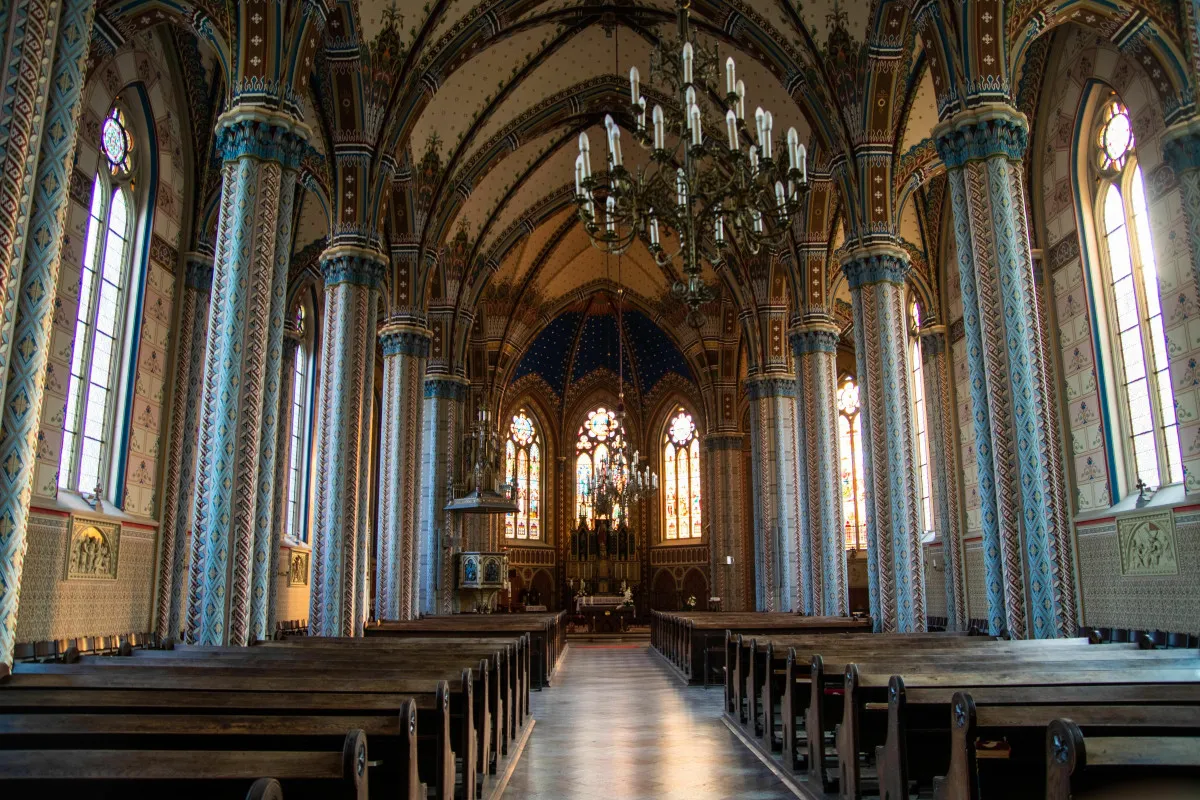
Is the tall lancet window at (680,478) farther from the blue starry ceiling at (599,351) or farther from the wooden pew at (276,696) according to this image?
the wooden pew at (276,696)

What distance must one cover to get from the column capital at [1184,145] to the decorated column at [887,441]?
5.17 meters

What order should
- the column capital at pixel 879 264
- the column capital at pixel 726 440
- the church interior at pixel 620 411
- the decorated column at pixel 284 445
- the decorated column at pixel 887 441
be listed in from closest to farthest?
the church interior at pixel 620 411
the decorated column at pixel 887 441
the column capital at pixel 879 264
the decorated column at pixel 284 445
the column capital at pixel 726 440

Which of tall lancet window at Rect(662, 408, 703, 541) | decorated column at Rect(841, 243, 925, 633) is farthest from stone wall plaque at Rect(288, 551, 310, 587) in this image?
tall lancet window at Rect(662, 408, 703, 541)

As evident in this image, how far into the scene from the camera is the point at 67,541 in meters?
13.2

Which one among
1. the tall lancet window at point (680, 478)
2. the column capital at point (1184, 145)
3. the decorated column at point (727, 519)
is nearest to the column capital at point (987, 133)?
the column capital at point (1184, 145)

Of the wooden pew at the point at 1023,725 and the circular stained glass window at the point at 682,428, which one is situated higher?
the circular stained glass window at the point at 682,428

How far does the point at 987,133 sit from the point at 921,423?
12.6 metres

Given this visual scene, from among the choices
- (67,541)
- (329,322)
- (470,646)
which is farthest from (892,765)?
(329,322)

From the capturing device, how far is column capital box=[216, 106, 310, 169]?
11.9 metres

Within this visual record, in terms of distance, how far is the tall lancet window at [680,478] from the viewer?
37000mm

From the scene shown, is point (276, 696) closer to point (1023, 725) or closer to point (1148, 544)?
point (1023, 725)

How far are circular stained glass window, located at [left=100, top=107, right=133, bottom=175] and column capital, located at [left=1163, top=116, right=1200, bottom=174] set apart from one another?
51.9 ft

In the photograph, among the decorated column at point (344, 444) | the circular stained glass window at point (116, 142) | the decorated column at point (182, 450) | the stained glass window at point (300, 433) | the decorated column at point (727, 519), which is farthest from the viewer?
the decorated column at point (727, 519)

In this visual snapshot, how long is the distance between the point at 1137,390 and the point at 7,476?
15.8m
